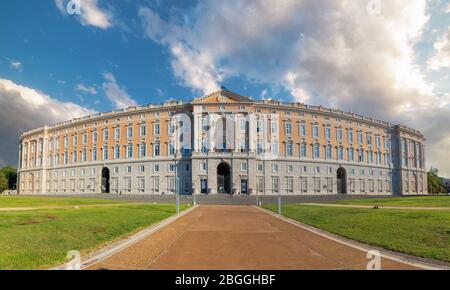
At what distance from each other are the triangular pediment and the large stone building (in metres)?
0.25

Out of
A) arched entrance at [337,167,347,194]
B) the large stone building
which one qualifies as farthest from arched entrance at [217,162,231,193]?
arched entrance at [337,167,347,194]

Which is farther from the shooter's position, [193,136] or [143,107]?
[143,107]

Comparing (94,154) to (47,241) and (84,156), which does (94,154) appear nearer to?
(84,156)

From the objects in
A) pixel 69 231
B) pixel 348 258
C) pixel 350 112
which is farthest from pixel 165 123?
pixel 348 258

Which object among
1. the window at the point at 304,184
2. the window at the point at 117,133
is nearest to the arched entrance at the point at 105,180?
the window at the point at 117,133

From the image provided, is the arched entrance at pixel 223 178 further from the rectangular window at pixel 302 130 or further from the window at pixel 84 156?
the window at pixel 84 156

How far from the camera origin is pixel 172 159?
73.6 m

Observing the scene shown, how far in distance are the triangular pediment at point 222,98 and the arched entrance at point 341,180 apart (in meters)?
35.6

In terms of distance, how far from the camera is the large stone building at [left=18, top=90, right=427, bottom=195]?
70562mm

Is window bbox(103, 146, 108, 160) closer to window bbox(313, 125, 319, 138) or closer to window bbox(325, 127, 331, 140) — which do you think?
window bbox(313, 125, 319, 138)

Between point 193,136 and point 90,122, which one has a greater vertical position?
point 90,122

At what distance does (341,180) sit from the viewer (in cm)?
8294
